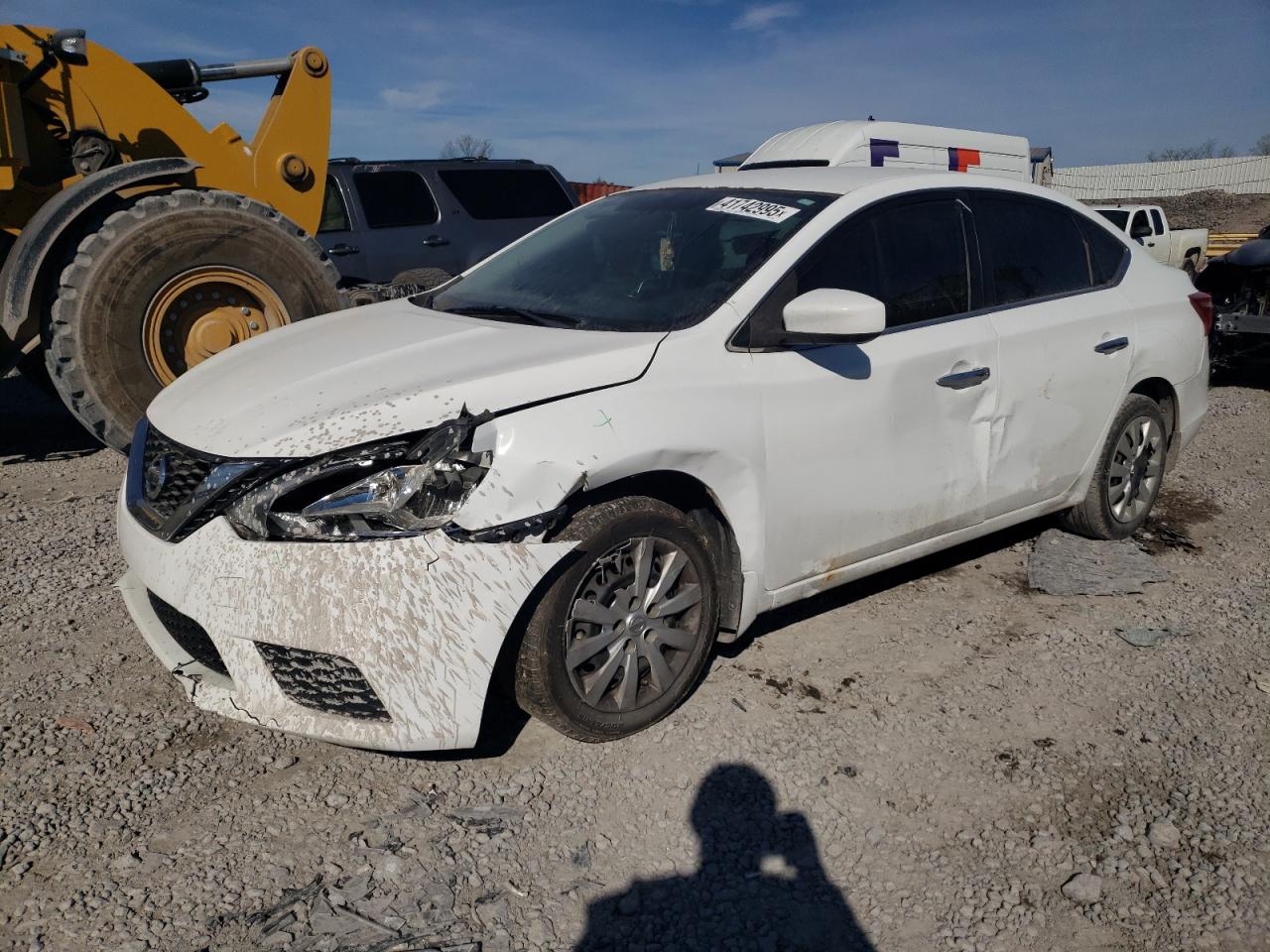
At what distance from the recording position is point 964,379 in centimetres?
368

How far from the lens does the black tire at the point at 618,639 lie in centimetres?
275

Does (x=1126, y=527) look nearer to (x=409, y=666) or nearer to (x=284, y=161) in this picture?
(x=409, y=666)

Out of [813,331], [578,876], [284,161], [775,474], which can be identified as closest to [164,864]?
[578,876]

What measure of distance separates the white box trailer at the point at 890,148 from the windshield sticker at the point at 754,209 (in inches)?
224

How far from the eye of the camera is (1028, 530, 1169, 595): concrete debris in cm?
439

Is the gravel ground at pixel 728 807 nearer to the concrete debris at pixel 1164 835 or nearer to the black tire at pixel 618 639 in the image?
the concrete debris at pixel 1164 835

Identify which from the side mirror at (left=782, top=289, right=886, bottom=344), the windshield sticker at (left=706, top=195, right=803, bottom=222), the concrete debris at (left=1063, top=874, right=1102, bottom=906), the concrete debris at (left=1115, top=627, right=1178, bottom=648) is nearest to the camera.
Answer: the concrete debris at (left=1063, top=874, right=1102, bottom=906)

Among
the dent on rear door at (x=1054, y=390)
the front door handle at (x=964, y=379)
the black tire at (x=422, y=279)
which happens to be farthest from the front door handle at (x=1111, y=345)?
the black tire at (x=422, y=279)

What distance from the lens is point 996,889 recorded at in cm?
251

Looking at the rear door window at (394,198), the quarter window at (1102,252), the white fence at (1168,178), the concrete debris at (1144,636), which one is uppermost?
the white fence at (1168,178)

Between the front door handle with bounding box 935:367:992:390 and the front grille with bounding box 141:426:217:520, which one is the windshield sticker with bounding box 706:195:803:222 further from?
the front grille with bounding box 141:426:217:520

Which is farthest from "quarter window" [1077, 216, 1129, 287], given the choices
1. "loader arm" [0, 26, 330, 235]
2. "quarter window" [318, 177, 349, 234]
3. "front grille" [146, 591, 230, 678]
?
"quarter window" [318, 177, 349, 234]

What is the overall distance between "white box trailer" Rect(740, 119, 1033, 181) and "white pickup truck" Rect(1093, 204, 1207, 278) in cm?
491

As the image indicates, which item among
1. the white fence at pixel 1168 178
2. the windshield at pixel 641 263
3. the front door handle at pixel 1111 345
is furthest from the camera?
the white fence at pixel 1168 178
